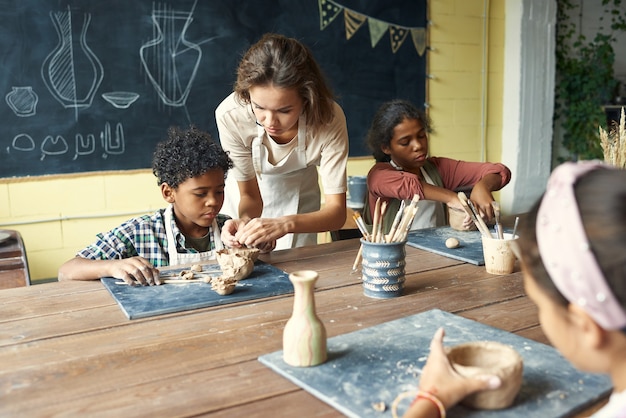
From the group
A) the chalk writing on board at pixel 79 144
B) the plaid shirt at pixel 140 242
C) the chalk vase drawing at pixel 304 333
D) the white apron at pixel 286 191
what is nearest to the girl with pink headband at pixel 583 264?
the chalk vase drawing at pixel 304 333

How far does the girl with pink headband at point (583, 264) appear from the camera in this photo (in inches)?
29.5

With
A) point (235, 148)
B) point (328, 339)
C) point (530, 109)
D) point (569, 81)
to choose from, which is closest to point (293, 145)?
point (235, 148)

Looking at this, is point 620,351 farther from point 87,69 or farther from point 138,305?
point 87,69

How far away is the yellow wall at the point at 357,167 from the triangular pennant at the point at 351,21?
2.17 ft

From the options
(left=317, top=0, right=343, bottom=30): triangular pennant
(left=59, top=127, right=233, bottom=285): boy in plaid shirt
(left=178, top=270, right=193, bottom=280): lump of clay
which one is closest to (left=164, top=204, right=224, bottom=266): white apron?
(left=59, top=127, right=233, bottom=285): boy in plaid shirt

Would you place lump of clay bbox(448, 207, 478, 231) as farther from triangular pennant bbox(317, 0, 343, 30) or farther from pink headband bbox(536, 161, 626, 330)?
triangular pennant bbox(317, 0, 343, 30)

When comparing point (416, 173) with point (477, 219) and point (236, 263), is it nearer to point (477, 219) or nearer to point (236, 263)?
point (477, 219)

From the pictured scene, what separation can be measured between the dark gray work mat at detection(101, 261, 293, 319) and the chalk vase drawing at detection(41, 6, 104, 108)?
2041mm

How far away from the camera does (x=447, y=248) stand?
2.24m

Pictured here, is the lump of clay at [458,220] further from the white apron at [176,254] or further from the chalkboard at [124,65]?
the chalkboard at [124,65]

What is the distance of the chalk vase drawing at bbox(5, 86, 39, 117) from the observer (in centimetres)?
338

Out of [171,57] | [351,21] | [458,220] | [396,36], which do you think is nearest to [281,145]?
[458,220]

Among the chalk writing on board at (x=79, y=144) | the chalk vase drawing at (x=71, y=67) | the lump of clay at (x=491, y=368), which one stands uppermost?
the chalk vase drawing at (x=71, y=67)

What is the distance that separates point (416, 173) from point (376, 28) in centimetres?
188
